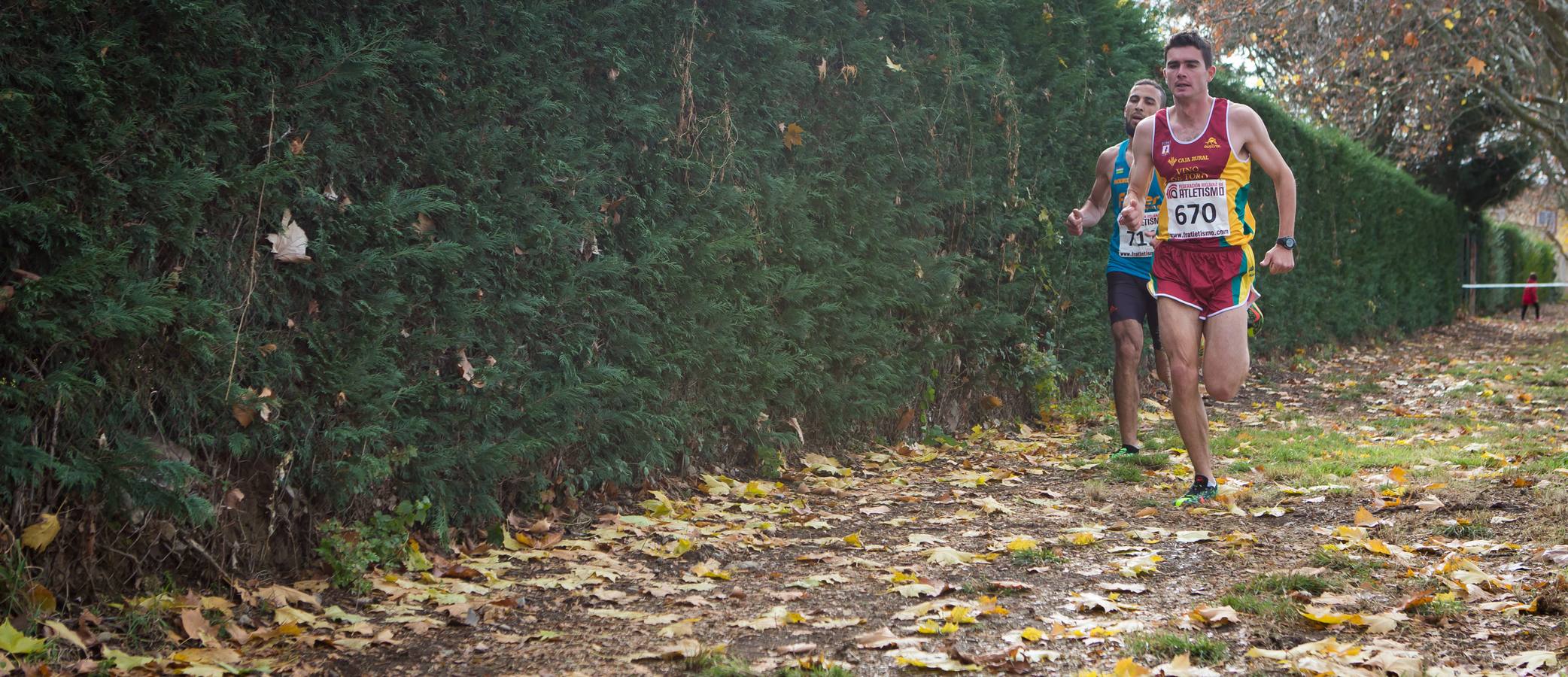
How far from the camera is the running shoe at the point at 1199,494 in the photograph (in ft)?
19.0

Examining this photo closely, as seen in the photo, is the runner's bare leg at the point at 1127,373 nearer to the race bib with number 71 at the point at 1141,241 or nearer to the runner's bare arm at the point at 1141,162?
the race bib with number 71 at the point at 1141,241

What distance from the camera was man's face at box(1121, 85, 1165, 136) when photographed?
23.2ft

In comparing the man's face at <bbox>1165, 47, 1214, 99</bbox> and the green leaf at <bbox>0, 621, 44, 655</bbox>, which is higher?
the man's face at <bbox>1165, 47, 1214, 99</bbox>

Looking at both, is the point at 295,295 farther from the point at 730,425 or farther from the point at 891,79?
the point at 891,79

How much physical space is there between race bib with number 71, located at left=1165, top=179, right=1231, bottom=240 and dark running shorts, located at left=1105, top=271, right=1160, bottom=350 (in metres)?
1.54

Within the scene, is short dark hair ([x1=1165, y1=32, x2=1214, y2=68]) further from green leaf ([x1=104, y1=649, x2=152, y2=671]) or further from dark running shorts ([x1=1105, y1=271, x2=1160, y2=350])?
green leaf ([x1=104, y1=649, x2=152, y2=671])

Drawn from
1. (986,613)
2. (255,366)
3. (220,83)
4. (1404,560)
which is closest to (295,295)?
(255,366)

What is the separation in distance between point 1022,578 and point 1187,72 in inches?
102

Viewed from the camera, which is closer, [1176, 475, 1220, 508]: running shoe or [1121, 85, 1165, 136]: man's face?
[1176, 475, 1220, 508]: running shoe

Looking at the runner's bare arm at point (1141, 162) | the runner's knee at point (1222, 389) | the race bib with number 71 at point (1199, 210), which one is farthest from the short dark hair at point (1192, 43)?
the runner's knee at point (1222, 389)

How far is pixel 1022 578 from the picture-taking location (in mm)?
4336

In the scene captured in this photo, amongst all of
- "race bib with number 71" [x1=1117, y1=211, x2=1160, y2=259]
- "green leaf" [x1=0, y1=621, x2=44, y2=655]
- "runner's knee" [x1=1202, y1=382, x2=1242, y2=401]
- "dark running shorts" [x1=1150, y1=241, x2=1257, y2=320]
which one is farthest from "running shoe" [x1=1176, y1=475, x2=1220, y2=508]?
"green leaf" [x1=0, y1=621, x2=44, y2=655]

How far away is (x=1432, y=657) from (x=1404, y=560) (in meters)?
1.31

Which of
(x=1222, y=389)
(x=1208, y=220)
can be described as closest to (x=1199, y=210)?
(x=1208, y=220)
